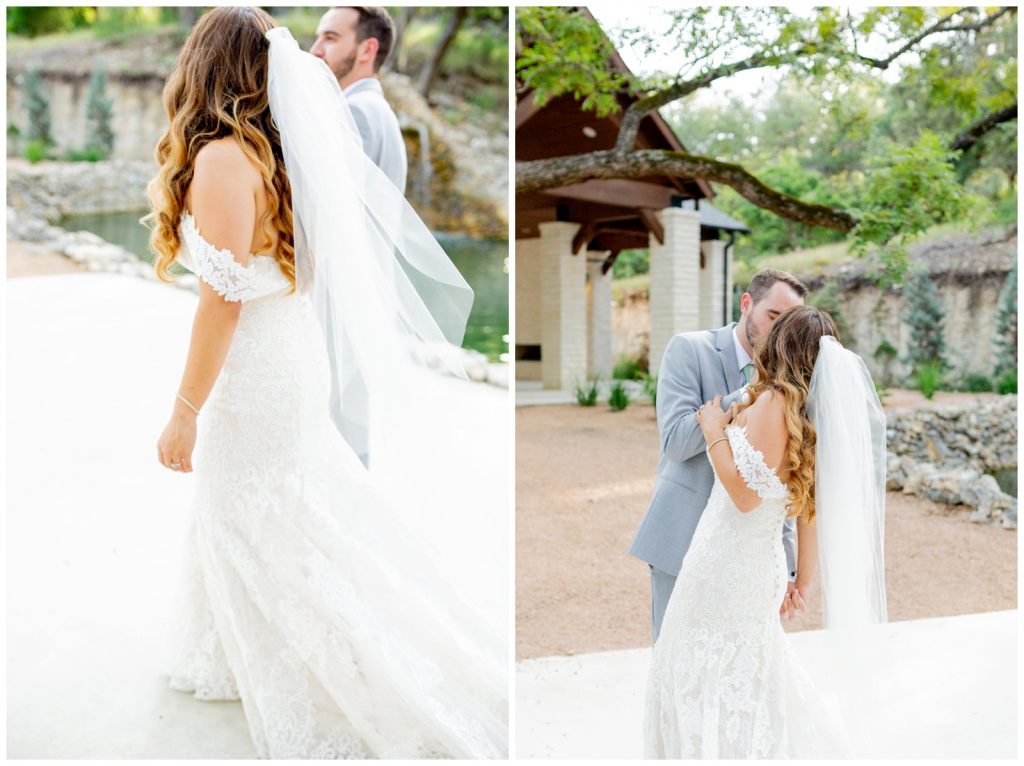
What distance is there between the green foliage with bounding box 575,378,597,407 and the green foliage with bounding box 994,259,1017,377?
2.91 m

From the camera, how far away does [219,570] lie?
5.78 ft

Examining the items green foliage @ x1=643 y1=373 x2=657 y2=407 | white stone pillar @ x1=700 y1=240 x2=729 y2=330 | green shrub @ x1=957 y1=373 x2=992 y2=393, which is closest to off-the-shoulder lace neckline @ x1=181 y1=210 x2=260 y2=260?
white stone pillar @ x1=700 y1=240 x2=729 y2=330

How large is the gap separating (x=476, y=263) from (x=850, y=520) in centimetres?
928

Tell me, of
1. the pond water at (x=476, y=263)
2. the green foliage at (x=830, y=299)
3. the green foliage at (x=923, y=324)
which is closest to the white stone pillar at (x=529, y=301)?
the pond water at (x=476, y=263)

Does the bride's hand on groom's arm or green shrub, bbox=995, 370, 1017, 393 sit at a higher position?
the bride's hand on groom's arm

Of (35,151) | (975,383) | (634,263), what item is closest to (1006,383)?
(975,383)

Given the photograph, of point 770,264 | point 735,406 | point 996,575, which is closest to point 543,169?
point 770,264

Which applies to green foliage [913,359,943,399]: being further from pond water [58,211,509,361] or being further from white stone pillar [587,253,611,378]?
pond water [58,211,509,361]

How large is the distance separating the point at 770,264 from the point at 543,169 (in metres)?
1.67

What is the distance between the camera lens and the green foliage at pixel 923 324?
19.4 ft

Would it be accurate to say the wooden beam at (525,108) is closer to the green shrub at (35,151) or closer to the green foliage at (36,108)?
the green shrub at (35,151)

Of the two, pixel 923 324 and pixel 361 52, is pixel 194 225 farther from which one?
pixel 923 324

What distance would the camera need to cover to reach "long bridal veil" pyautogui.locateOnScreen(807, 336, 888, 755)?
5.59 ft

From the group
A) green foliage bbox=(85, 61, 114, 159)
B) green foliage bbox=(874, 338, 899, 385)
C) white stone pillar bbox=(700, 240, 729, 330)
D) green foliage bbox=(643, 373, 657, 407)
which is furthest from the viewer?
green foliage bbox=(85, 61, 114, 159)
